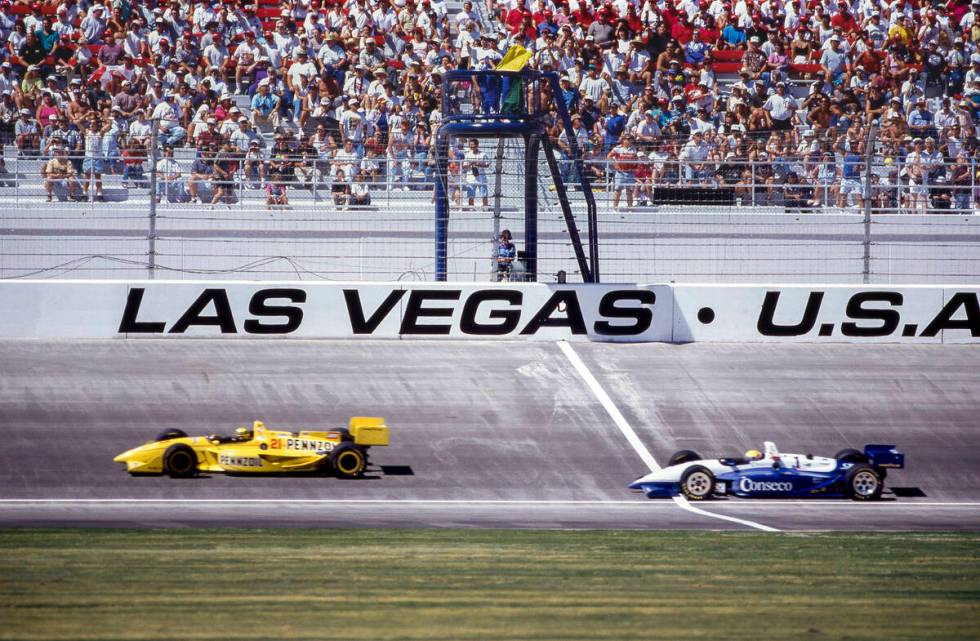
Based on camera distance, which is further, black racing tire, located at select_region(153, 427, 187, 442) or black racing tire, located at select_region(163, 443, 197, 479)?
black racing tire, located at select_region(153, 427, 187, 442)

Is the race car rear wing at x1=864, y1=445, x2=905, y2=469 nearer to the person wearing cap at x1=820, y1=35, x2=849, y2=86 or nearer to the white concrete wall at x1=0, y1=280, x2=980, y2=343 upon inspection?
the white concrete wall at x1=0, y1=280, x2=980, y2=343

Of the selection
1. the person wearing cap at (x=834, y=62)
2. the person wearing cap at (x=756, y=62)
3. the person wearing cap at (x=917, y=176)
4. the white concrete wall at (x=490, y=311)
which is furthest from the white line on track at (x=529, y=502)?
the person wearing cap at (x=834, y=62)

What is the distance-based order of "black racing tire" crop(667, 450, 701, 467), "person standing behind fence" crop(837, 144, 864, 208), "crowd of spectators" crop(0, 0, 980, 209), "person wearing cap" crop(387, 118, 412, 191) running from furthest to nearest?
1. "crowd of spectators" crop(0, 0, 980, 209)
2. "person wearing cap" crop(387, 118, 412, 191)
3. "person standing behind fence" crop(837, 144, 864, 208)
4. "black racing tire" crop(667, 450, 701, 467)

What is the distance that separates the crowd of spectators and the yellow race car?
19.4 feet

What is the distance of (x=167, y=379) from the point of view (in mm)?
12812

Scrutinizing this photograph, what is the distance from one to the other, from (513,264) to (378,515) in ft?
19.6

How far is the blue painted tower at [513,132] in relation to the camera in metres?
14.9

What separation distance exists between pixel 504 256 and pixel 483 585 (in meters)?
8.39

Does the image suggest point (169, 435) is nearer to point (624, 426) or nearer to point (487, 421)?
point (487, 421)

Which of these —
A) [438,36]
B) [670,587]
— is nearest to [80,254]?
[438,36]

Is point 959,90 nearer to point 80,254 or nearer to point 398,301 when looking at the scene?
point 398,301

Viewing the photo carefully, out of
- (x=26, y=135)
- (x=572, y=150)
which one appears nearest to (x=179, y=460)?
(x=572, y=150)

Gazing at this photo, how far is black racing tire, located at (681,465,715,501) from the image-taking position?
10.4 m

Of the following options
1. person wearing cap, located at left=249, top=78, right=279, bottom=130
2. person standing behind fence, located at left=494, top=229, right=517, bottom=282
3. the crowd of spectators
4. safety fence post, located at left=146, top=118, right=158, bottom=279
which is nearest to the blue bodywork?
person standing behind fence, located at left=494, top=229, right=517, bottom=282
